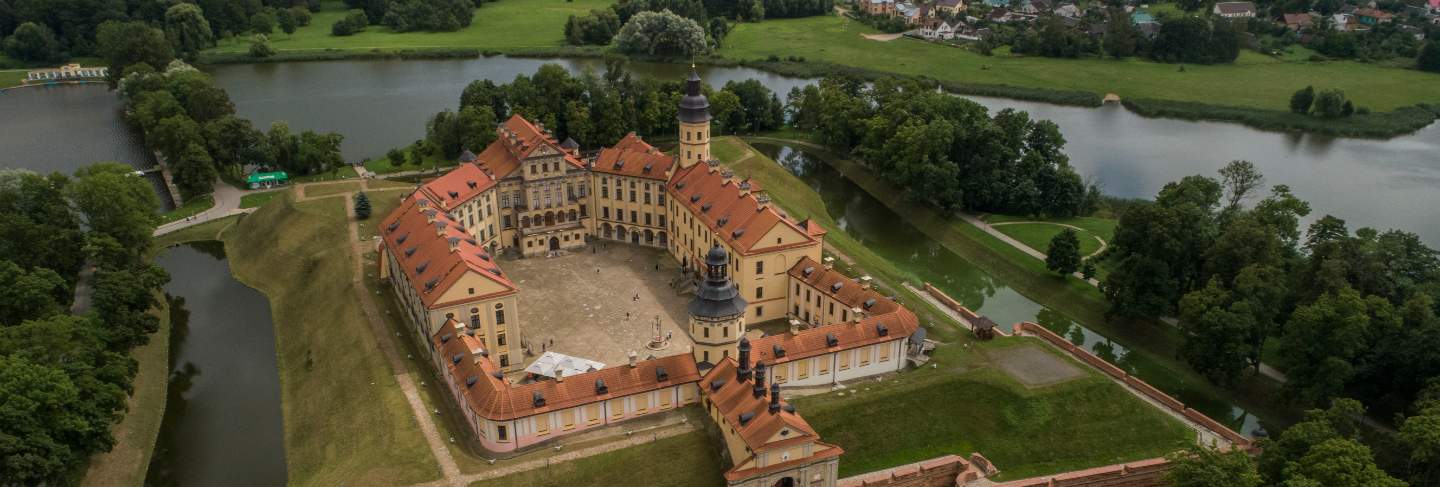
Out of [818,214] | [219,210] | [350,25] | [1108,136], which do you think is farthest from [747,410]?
[350,25]

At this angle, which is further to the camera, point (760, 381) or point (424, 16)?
point (424, 16)

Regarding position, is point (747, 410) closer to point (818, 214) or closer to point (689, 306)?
point (689, 306)

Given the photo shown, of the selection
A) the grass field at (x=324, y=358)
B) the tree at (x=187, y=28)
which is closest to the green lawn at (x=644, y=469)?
the grass field at (x=324, y=358)

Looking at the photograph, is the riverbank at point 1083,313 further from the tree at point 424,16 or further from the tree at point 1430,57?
the tree at point 424,16

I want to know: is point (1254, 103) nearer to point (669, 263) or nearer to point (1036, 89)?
point (1036, 89)

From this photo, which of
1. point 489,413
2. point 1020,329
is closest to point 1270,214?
point 1020,329
